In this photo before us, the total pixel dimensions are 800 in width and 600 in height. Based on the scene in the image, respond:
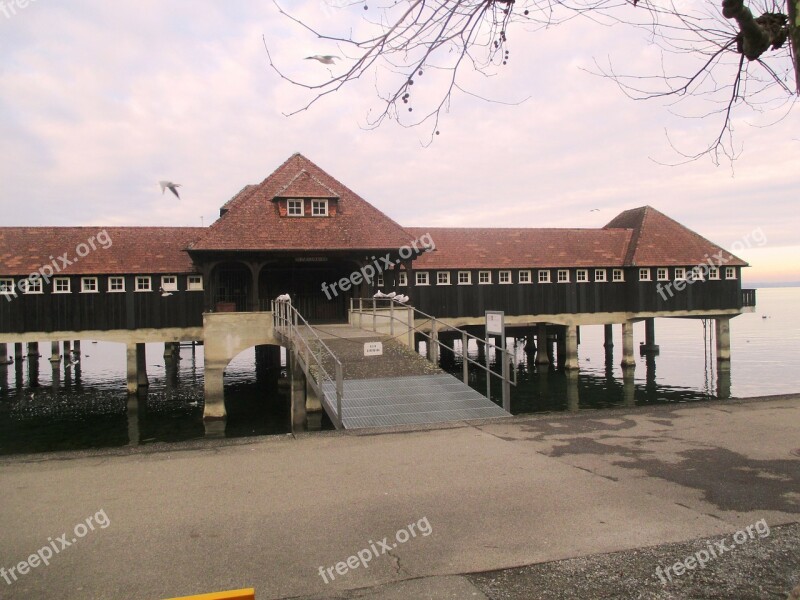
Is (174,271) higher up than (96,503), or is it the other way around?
(174,271)

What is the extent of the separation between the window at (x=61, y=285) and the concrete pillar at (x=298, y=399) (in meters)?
11.7

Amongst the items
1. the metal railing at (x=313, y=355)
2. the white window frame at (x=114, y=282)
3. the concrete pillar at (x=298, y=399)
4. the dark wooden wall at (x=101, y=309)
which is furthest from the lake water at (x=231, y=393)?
the white window frame at (x=114, y=282)

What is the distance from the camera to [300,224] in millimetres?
23078

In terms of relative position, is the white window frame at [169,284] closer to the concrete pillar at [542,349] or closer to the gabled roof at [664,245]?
the concrete pillar at [542,349]

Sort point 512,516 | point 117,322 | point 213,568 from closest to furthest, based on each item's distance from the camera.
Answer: point 213,568
point 512,516
point 117,322

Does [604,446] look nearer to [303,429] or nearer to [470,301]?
[303,429]

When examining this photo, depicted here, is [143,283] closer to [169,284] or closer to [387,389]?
[169,284]

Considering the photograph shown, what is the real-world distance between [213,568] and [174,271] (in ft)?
71.0

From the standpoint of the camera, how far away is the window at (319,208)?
23.7 meters

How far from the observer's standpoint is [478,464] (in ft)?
21.6

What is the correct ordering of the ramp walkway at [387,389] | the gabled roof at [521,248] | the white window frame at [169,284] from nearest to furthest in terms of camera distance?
the ramp walkway at [387,389] → the white window frame at [169,284] → the gabled roof at [521,248]

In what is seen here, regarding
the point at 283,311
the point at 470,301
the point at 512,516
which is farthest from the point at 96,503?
the point at 470,301

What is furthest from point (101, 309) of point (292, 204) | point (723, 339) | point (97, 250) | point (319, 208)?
point (723, 339)

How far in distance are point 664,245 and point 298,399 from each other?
21.4 metres
